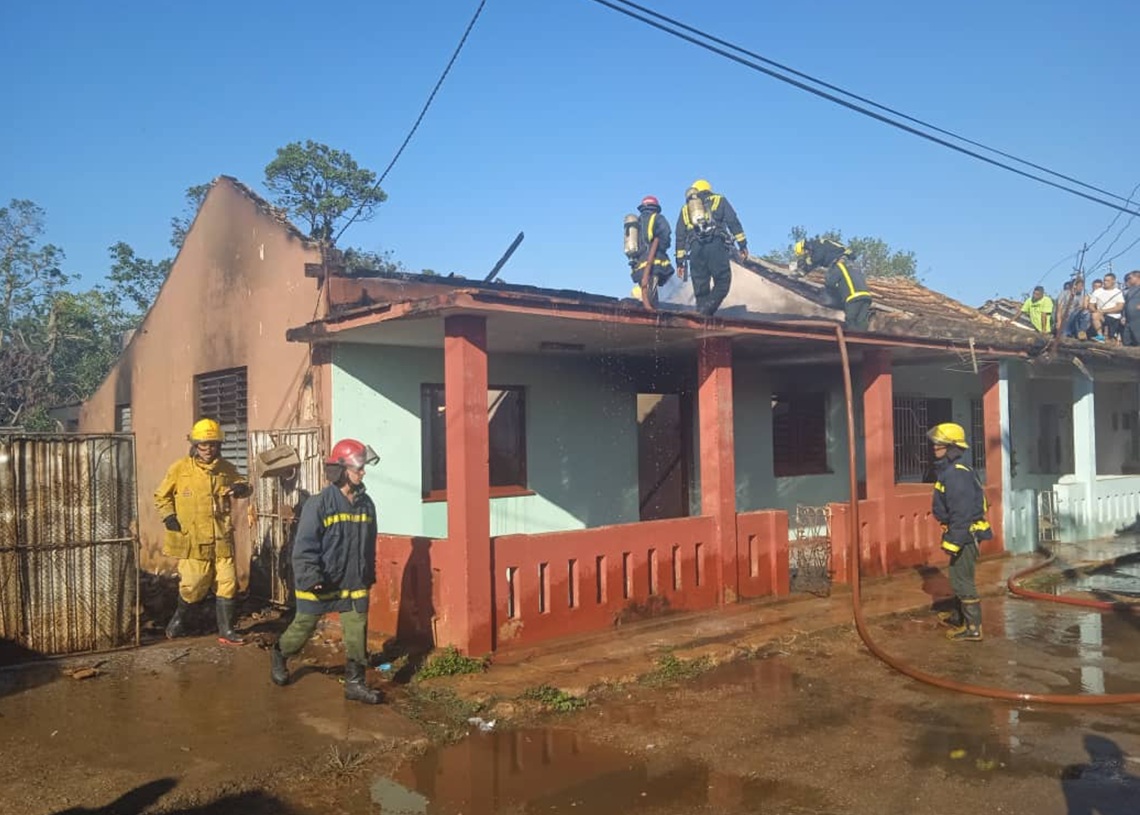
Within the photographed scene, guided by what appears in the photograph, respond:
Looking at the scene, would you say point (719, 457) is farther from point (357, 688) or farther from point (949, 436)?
point (357, 688)

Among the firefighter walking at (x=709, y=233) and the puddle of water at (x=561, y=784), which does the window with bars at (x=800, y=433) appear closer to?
the firefighter walking at (x=709, y=233)

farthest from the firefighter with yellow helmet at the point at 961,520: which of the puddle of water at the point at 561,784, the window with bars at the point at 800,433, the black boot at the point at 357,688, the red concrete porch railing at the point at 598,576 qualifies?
the window with bars at the point at 800,433

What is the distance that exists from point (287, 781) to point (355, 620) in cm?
140

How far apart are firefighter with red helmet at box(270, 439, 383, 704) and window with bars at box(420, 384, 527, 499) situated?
3.98 meters

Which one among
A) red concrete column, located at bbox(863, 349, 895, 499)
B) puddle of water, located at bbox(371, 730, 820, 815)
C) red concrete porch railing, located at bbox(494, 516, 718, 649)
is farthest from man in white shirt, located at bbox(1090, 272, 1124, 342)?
puddle of water, located at bbox(371, 730, 820, 815)

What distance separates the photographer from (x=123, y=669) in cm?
691

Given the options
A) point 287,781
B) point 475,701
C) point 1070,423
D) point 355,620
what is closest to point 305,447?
point 355,620

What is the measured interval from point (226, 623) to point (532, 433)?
445cm

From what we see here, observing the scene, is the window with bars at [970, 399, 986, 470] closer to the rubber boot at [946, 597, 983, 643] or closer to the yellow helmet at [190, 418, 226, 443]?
the rubber boot at [946, 597, 983, 643]

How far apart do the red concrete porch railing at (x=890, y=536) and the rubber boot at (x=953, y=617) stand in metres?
1.59

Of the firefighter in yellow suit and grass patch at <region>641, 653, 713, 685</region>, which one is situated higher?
the firefighter in yellow suit

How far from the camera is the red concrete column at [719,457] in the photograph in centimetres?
908

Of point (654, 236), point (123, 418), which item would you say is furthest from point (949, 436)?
point (123, 418)

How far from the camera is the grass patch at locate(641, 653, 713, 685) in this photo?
22.0 ft
